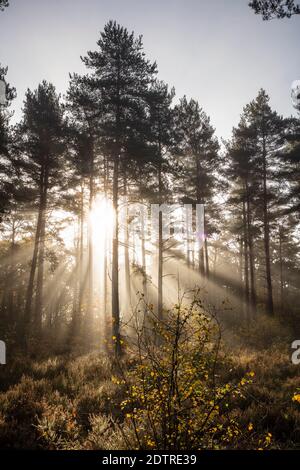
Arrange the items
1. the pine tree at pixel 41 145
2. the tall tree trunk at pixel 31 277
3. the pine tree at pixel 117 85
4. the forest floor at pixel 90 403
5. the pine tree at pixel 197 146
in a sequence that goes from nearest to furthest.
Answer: the forest floor at pixel 90 403 → the pine tree at pixel 117 85 → the tall tree trunk at pixel 31 277 → the pine tree at pixel 41 145 → the pine tree at pixel 197 146

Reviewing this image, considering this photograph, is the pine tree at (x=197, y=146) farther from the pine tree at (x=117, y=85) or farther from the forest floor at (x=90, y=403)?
the forest floor at (x=90, y=403)

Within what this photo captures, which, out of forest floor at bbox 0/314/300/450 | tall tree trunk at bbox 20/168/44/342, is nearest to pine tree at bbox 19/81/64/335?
tall tree trunk at bbox 20/168/44/342

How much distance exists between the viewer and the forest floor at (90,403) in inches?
209

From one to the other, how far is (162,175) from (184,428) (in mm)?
15647

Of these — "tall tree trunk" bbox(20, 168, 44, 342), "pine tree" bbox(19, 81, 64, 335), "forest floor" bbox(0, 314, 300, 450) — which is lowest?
"forest floor" bbox(0, 314, 300, 450)

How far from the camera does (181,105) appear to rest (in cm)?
2114

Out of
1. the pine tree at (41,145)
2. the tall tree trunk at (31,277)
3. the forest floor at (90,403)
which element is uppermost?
the pine tree at (41,145)

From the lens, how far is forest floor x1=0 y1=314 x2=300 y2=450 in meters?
5.32

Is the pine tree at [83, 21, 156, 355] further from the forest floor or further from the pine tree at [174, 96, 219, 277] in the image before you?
the pine tree at [174, 96, 219, 277]

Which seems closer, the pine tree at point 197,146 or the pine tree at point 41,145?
the pine tree at point 41,145

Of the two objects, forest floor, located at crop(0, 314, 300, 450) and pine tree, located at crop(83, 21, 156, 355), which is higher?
pine tree, located at crop(83, 21, 156, 355)

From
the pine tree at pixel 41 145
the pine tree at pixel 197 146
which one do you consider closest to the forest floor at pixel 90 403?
the pine tree at pixel 41 145

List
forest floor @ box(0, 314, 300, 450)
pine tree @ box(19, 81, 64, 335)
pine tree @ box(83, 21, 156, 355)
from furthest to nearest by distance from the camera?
pine tree @ box(19, 81, 64, 335) → pine tree @ box(83, 21, 156, 355) → forest floor @ box(0, 314, 300, 450)

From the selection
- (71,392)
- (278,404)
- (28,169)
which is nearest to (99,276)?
(28,169)
